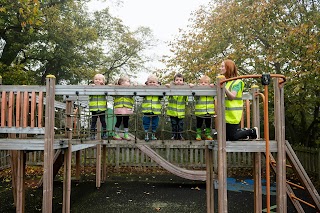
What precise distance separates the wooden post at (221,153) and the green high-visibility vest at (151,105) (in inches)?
56.6

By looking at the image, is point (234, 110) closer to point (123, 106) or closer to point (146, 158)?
point (123, 106)

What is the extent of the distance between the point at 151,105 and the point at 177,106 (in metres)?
0.47

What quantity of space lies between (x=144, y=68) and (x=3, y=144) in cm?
1730

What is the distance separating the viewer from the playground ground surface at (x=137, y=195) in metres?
7.28

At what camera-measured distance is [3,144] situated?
195 inches

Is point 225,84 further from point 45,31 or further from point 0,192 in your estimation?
point 45,31

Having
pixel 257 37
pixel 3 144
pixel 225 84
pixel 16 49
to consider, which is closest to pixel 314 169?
pixel 257 37

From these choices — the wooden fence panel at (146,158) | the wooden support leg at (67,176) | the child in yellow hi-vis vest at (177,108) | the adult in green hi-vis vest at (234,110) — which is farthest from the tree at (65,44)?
the adult in green hi-vis vest at (234,110)

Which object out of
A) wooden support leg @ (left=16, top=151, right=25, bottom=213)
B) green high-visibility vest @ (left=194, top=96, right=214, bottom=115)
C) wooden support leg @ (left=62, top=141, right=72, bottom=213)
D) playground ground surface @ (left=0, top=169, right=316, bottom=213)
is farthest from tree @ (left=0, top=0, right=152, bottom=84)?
green high-visibility vest @ (left=194, top=96, right=214, bottom=115)

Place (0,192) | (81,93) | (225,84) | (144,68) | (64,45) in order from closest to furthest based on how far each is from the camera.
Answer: (225,84), (81,93), (0,192), (64,45), (144,68)

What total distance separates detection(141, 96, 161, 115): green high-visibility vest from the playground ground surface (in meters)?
2.72

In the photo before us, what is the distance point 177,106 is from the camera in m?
5.64

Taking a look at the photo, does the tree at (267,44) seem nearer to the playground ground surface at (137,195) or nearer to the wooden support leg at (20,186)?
the playground ground surface at (137,195)

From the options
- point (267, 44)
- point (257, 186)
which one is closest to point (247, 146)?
point (257, 186)
